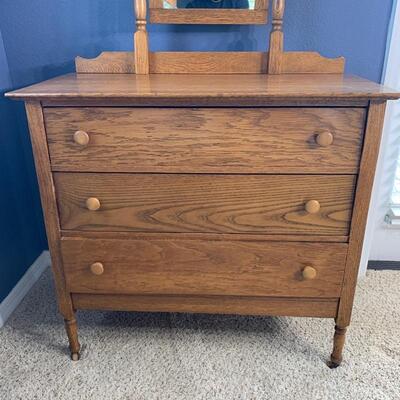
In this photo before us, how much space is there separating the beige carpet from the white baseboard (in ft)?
0.13

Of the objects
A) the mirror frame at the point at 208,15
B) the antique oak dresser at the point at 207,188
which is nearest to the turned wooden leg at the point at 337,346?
the antique oak dresser at the point at 207,188

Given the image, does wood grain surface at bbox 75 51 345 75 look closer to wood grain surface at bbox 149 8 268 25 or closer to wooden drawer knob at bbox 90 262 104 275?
wood grain surface at bbox 149 8 268 25

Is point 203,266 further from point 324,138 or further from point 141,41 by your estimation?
point 141,41

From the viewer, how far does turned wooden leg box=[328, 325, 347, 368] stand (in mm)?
1220

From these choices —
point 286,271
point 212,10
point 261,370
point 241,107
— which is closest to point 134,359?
point 261,370

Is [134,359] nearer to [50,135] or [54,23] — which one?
[50,135]

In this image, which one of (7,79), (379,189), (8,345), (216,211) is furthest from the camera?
(379,189)

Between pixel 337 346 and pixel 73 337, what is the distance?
2.77 feet

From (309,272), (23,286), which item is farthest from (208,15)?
(23,286)

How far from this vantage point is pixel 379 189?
1604 millimetres

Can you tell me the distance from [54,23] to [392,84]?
1.24 m

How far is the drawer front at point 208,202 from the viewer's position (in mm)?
1040

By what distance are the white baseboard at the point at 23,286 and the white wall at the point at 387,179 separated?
1415 mm

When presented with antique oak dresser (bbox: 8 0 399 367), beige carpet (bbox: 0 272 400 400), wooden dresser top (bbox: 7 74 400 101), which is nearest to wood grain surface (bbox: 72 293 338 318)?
antique oak dresser (bbox: 8 0 399 367)
